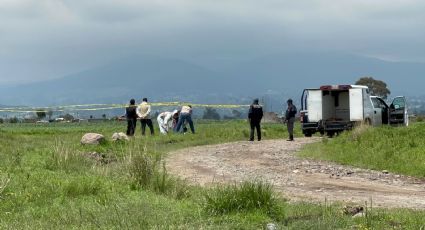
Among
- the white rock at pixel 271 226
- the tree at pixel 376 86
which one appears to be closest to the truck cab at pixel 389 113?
the white rock at pixel 271 226

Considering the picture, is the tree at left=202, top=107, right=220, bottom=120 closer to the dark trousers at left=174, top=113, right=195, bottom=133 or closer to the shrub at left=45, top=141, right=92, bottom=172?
the dark trousers at left=174, top=113, right=195, bottom=133

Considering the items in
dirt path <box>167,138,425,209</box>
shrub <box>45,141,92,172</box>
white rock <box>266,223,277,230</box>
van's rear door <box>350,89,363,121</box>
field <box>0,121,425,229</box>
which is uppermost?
van's rear door <box>350,89,363,121</box>

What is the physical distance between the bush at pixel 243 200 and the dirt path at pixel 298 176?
2.33 m

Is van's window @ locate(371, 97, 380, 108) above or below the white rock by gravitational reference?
above

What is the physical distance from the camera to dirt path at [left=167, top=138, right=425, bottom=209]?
12.0 meters

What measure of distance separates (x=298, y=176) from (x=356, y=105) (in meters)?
15.2

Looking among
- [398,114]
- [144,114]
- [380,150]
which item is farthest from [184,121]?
[380,150]

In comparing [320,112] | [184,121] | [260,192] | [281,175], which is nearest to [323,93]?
[320,112]

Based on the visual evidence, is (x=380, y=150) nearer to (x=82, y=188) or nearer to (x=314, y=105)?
(x=82, y=188)

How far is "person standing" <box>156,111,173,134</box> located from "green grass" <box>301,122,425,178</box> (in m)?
10.8

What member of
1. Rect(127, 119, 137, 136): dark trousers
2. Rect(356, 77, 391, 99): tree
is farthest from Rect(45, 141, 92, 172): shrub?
Rect(356, 77, 391, 99): tree

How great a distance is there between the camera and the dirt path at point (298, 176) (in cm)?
1199

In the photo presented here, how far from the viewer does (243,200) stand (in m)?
9.32

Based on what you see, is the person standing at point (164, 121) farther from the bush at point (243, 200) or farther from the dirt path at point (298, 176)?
the bush at point (243, 200)
